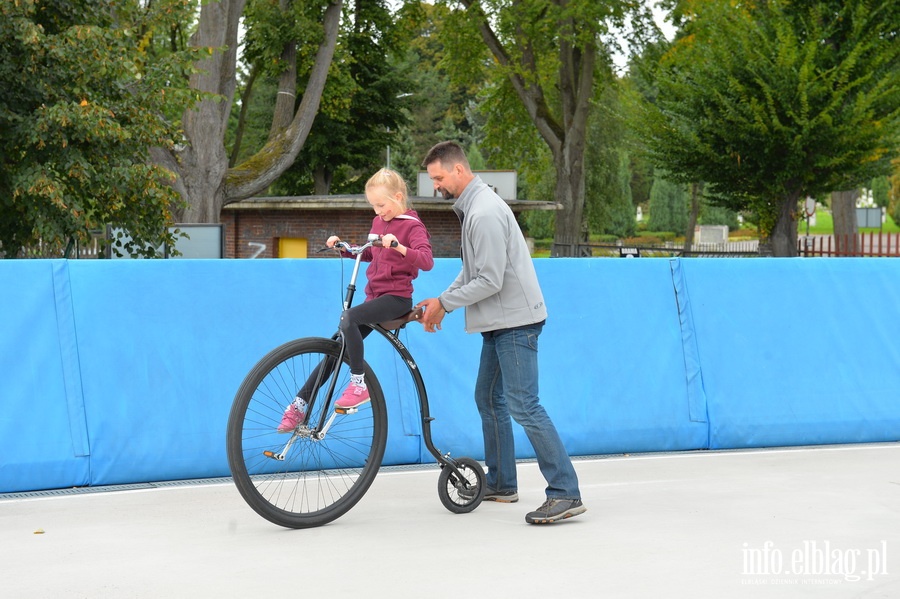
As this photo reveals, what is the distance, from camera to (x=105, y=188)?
12.5m

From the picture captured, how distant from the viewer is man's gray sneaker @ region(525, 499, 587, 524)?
596 cm

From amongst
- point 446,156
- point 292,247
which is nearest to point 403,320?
point 446,156

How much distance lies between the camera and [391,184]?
601 centimetres

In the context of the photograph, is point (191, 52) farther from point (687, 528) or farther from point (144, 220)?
point (687, 528)

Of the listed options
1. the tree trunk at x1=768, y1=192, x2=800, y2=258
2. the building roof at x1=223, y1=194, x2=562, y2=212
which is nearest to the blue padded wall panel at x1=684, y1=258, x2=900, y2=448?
the tree trunk at x1=768, y1=192, x2=800, y2=258

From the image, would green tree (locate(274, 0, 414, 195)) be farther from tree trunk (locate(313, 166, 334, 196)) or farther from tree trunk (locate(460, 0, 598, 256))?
tree trunk (locate(460, 0, 598, 256))

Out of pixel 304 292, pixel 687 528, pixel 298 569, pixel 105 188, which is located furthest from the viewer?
pixel 105 188

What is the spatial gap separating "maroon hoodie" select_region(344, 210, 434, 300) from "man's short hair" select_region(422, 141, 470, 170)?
0.30 meters

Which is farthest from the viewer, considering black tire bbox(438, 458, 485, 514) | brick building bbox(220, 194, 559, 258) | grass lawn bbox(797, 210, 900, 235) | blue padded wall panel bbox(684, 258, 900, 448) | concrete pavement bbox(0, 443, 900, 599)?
grass lawn bbox(797, 210, 900, 235)

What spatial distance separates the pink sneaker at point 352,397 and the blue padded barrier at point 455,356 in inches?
63.9

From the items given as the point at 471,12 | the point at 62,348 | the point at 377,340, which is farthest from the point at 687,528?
the point at 471,12

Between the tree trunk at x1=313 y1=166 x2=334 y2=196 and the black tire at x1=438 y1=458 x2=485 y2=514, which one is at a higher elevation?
the tree trunk at x1=313 y1=166 x2=334 y2=196

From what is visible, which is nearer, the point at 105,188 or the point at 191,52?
the point at 105,188

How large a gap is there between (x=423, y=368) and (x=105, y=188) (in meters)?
6.03
